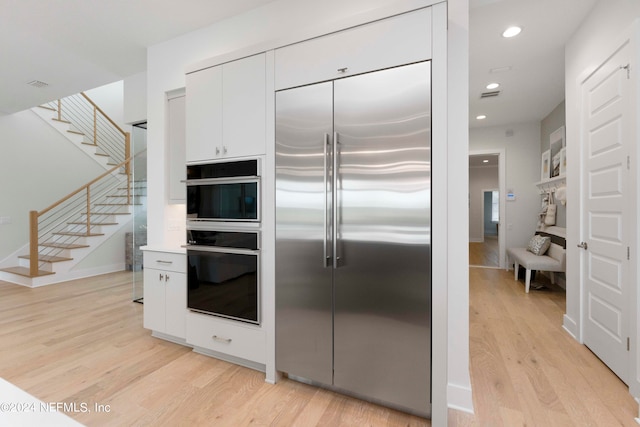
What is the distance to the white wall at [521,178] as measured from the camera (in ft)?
19.5

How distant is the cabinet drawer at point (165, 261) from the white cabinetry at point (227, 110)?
88 cm

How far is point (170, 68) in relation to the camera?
3.14 metres

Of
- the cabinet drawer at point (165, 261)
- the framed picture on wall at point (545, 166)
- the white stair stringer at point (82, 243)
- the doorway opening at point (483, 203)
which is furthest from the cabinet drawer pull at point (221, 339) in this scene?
the doorway opening at point (483, 203)

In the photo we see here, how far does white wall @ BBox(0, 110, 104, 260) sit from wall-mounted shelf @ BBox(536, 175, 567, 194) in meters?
9.05

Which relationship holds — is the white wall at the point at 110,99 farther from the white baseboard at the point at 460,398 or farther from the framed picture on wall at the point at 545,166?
the framed picture on wall at the point at 545,166

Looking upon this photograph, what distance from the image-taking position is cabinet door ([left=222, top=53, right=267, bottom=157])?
222 centimetres

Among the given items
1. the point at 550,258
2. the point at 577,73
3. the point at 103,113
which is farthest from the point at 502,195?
the point at 103,113

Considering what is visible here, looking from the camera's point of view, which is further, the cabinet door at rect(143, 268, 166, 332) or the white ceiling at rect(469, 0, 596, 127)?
the cabinet door at rect(143, 268, 166, 332)

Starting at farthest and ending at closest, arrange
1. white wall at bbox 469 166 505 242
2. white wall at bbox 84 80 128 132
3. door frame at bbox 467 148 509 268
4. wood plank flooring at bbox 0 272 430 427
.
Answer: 1. white wall at bbox 469 166 505 242
2. white wall at bbox 84 80 128 132
3. door frame at bbox 467 148 509 268
4. wood plank flooring at bbox 0 272 430 427

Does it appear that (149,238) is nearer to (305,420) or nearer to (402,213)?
(305,420)

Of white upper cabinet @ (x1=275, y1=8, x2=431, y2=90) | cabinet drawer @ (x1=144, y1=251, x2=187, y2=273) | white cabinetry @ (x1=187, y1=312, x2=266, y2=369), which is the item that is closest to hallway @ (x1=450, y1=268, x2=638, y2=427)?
white cabinetry @ (x1=187, y1=312, x2=266, y2=369)

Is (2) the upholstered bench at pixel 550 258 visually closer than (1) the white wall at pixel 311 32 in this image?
No

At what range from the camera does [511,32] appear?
301cm

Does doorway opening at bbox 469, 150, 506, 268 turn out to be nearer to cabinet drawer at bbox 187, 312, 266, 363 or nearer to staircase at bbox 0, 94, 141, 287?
cabinet drawer at bbox 187, 312, 266, 363
